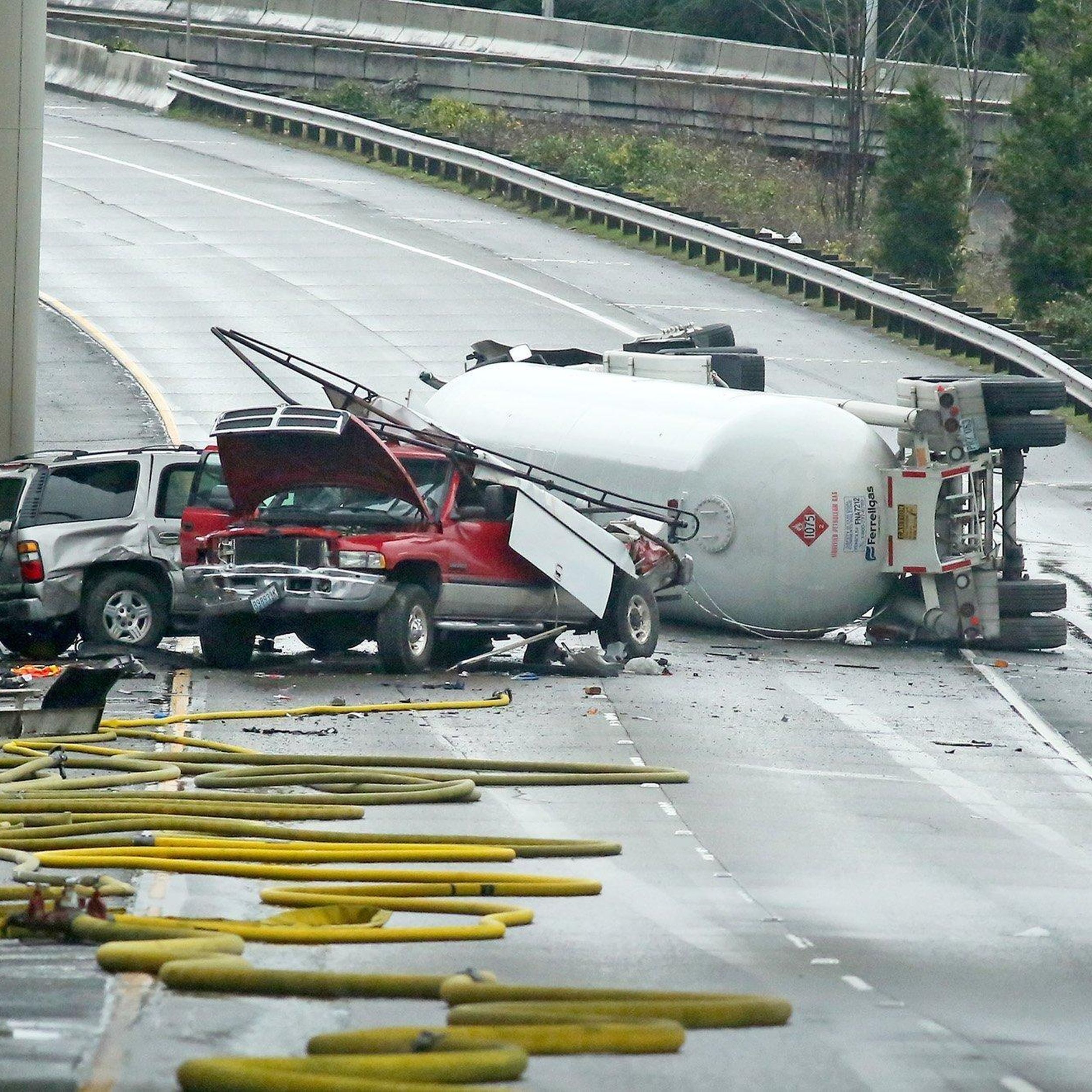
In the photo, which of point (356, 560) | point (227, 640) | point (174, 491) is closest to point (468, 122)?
point (174, 491)

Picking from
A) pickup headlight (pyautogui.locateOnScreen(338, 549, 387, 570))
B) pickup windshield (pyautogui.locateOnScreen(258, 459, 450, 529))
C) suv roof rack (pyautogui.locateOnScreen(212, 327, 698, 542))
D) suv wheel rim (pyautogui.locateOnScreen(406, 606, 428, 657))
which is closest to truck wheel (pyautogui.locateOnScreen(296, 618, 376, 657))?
suv wheel rim (pyautogui.locateOnScreen(406, 606, 428, 657))

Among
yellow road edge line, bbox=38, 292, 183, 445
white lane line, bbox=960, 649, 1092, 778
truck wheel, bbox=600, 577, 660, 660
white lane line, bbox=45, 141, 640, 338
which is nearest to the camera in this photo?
white lane line, bbox=960, 649, 1092, 778

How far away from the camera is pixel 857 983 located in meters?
9.39

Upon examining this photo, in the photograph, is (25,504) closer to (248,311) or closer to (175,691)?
(175,691)

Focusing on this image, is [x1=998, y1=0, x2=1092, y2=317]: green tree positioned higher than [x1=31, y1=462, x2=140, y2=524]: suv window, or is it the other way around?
[x1=998, y1=0, x2=1092, y2=317]: green tree

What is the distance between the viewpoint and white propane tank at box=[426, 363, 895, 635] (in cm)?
2080

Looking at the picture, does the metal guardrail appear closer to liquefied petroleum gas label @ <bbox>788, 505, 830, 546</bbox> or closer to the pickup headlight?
liquefied petroleum gas label @ <bbox>788, 505, 830, 546</bbox>

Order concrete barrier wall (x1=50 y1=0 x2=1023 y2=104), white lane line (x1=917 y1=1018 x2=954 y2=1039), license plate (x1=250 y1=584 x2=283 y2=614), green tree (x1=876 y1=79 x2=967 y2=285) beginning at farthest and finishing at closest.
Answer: concrete barrier wall (x1=50 y1=0 x2=1023 y2=104)
green tree (x1=876 y1=79 x2=967 y2=285)
license plate (x1=250 y1=584 x2=283 y2=614)
white lane line (x1=917 y1=1018 x2=954 y2=1039)

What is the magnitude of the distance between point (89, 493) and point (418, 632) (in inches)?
124

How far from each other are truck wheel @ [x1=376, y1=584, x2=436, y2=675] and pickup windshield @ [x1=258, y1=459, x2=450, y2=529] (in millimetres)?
606

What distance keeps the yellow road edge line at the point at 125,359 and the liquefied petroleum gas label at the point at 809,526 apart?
1013 centimetres

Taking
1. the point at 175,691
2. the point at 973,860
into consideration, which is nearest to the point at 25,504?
the point at 175,691

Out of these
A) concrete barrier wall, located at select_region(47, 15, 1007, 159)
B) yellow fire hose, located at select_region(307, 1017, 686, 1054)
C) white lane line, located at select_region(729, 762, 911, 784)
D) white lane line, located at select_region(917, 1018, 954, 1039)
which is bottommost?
white lane line, located at select_region(729, 762, 911, 784)

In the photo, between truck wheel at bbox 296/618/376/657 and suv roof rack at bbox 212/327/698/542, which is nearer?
truck wheel at bbox 296/618/376/657
